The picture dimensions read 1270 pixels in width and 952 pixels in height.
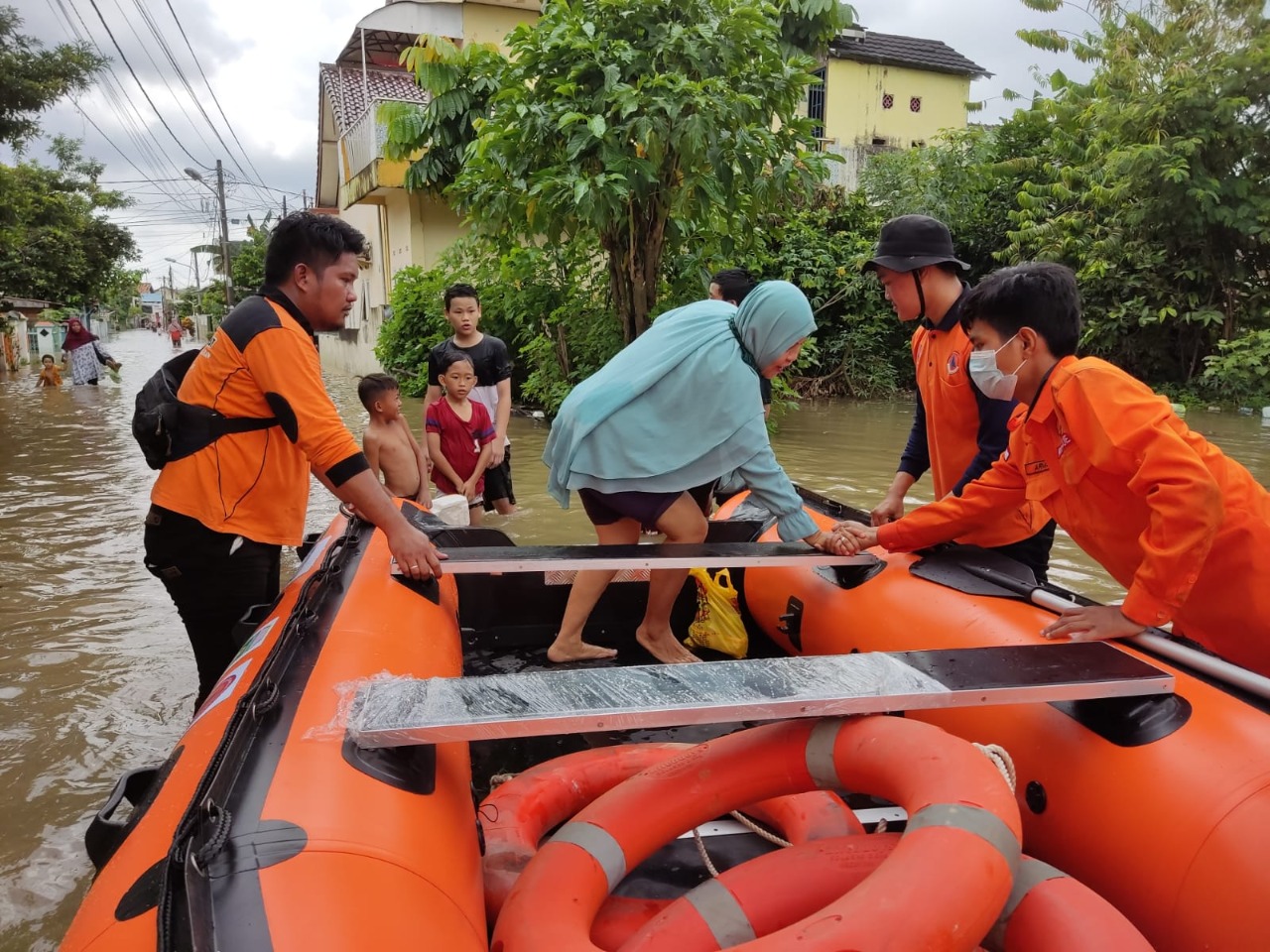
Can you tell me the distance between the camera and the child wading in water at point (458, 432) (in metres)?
4.84

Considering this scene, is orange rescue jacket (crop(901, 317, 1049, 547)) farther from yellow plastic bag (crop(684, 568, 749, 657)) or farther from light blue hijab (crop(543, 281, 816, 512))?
yellow plastic bag (crop(684, 568, 749, 657))

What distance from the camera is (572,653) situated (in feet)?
10.7

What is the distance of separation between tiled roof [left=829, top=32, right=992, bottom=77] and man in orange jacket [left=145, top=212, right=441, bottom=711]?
21807 mm

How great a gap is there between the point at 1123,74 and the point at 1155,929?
14.0 meters

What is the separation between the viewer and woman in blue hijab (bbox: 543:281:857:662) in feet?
9.21

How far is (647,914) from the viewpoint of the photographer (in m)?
1.74

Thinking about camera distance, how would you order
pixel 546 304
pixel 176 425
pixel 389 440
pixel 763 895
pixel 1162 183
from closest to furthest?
pixel 763 895 → pixel 176 425 → pixel 389 440 → pixel 546 304 → pixel 1162 183

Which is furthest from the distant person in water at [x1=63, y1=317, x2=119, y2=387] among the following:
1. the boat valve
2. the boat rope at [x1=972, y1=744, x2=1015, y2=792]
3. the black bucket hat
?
the boat rope at [x1=972, y1=744, x2=1015, y2=792]

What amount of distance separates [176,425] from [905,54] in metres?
24.9

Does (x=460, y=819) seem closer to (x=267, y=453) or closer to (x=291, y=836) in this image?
(x=291, y=836)

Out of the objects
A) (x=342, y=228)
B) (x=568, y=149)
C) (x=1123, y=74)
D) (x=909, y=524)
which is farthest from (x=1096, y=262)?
(x=342, y=228)

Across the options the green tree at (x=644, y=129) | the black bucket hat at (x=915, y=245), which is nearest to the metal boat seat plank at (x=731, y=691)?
the black bucket hat at (x=915, y=245)

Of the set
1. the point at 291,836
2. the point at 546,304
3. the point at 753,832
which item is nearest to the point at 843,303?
the point at 546,304

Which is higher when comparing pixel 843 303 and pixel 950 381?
pixel 843 303
